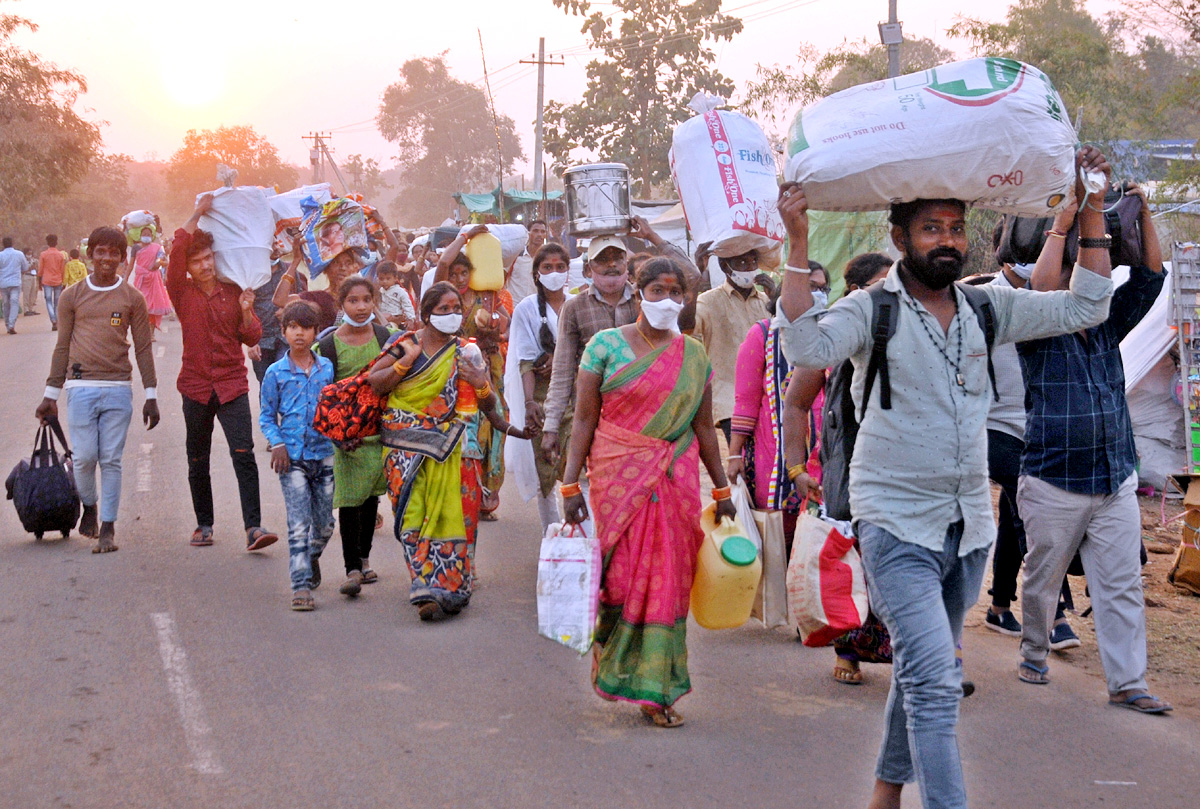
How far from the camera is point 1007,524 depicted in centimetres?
620

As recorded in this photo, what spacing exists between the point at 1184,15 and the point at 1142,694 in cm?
1415

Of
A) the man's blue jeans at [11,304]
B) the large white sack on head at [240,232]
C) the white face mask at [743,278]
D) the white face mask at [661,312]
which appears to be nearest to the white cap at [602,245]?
the white face mask at [743,278]

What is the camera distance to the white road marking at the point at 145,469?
10238mm

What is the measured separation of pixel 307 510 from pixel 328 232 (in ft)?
9.87

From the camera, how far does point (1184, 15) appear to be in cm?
1616

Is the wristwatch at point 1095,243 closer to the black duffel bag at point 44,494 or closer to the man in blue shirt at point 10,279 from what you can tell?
the black duffel bag at point 44,494

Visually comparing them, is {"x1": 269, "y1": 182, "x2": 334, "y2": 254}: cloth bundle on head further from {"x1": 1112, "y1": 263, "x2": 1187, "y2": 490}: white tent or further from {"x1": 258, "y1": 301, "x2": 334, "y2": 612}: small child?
{"x1": 1112, "y1": 263, "x2": 1187, "y2": 490}: white tent

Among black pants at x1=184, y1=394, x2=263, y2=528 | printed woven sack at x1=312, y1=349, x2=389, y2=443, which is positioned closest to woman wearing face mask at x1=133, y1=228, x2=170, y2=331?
black pants at x1=184, y1=394, x2=263, y2=528

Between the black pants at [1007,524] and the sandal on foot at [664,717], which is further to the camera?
the black pants at [1007,524]

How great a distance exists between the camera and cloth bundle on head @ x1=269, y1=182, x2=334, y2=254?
9164 millimetres

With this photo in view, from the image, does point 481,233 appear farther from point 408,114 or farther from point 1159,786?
point 408,114

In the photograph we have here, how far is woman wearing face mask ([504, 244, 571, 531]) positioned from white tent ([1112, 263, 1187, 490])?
5.35m

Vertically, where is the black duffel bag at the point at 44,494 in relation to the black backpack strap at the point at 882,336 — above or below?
below

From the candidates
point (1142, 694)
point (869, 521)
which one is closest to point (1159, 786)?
point (1142, 694)
